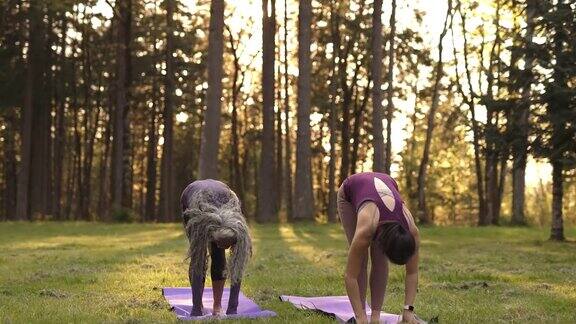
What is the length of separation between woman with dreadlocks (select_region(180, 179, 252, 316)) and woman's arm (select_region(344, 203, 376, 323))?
1438 mm

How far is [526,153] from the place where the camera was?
21062mm

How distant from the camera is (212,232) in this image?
820 centimetres

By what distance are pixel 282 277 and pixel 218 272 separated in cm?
434

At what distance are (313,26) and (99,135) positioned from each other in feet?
74.6

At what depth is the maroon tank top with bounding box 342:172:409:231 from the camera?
729cm

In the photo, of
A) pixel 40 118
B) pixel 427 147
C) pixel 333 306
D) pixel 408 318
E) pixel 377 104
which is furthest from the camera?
pixel 40 118

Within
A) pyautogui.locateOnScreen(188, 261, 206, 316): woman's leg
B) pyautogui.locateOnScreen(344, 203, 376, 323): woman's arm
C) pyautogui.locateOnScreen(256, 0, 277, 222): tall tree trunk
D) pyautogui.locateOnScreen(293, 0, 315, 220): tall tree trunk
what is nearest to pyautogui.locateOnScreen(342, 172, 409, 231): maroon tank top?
pyautogui.locateOnScreen(344, 203, 376, 323): woman's arm

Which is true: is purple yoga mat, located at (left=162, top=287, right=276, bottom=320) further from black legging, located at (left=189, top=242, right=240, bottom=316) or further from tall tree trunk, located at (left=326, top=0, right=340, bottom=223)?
tall tree trunk, located at (left=326, top=0, right=340, bottom=223)

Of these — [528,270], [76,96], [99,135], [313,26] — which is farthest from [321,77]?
[528,270]

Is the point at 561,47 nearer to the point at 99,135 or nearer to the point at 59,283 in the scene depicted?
the point at 59,283

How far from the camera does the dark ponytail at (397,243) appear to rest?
6.88m

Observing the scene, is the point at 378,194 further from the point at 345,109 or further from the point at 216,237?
the point at 345,109

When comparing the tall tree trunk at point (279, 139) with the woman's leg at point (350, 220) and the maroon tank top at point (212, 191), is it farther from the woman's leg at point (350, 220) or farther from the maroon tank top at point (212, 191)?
the woman's leg at point (350, 220)

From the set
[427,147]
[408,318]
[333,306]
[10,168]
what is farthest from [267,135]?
[10,168]
